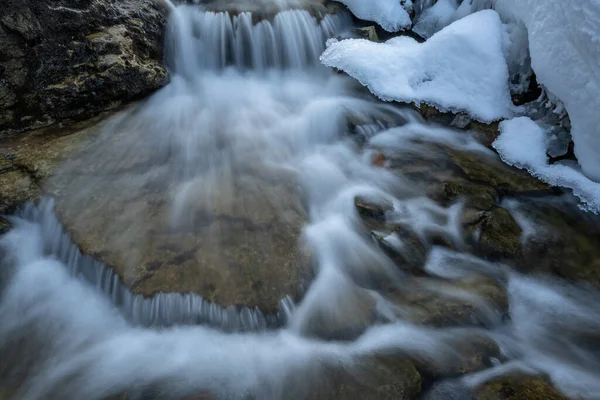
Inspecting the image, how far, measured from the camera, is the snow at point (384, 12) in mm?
6320

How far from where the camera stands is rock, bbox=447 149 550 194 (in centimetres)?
390

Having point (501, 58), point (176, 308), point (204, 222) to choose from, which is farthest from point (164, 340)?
point (501, 58)

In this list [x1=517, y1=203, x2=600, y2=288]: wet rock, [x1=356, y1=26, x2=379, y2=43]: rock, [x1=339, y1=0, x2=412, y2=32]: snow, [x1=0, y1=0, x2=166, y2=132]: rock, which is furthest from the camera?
[x1=339, y1=0, x2=412, y2=32]: snow

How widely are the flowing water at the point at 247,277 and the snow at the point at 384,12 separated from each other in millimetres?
2656

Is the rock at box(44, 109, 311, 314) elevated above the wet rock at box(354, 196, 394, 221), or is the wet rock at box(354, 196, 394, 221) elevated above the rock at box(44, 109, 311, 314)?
the wet rock at box(354, 196, 394, 221)

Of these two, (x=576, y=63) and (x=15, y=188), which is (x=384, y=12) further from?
(x=15, y=188)

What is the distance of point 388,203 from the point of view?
3.77 meters

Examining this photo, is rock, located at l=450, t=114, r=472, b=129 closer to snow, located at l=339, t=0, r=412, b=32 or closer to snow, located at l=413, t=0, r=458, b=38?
snow, located at l=413, t=0, r=458, b=38

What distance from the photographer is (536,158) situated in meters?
4.03

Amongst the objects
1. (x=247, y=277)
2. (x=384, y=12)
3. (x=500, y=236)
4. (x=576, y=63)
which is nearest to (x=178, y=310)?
(x=247, y=277)

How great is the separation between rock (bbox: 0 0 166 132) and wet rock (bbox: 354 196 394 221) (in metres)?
3.22

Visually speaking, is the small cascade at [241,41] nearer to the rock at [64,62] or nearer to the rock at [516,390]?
the rock at [64,62]

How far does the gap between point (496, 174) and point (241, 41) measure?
4014 millimetres

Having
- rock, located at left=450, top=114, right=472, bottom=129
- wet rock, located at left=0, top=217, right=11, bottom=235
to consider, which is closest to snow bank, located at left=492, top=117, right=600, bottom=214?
rock, located at left=450, top=114, right=472, bottom=129
